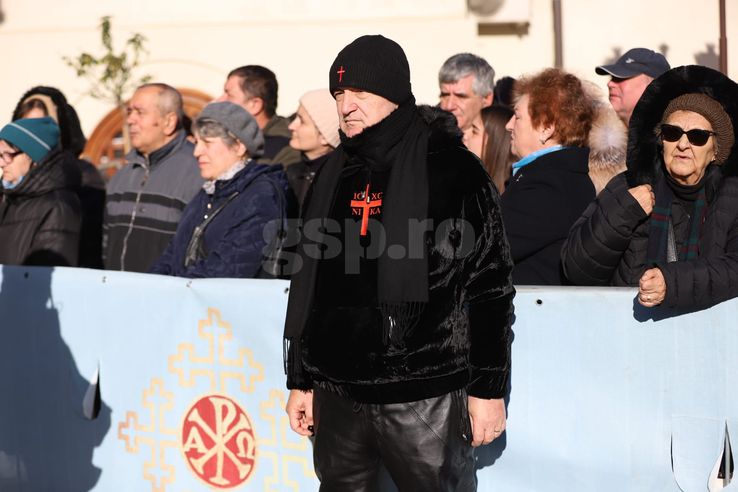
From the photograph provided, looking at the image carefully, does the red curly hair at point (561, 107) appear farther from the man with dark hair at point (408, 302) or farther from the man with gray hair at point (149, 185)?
the man with gray hair at point (149, 185)

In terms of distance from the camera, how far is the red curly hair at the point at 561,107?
185 inches

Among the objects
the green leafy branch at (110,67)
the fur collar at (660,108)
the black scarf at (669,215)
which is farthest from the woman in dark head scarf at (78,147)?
the green leafy branch at (110,67)

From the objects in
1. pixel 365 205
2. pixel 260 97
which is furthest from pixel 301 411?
pixel 260 97

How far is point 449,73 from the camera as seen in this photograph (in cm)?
641

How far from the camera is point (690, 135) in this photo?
3.84m

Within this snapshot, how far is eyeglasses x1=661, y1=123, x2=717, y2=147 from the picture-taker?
3836mm

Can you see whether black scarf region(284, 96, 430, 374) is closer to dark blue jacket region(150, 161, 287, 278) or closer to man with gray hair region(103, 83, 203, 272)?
dark blue jacket region(150, 161, 287, 278)

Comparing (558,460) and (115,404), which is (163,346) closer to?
(115,404)

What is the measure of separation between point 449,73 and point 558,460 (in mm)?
2992

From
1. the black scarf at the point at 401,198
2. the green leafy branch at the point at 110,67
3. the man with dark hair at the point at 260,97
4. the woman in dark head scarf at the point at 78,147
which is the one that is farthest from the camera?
the green leafy branch at the point at 110,67

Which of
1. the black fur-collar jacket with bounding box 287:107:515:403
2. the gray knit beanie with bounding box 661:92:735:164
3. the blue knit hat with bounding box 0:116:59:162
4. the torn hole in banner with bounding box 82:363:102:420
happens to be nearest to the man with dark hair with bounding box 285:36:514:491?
the black fur-collar jacket with bounding box 287:107:515:403

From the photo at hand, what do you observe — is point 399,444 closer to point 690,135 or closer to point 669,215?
point 669,215

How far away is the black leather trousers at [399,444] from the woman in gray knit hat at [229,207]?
1.56 meters

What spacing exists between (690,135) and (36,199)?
12.8 feet
